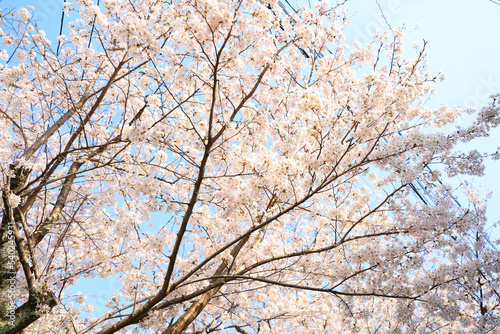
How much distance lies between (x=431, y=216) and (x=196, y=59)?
3.27 meters

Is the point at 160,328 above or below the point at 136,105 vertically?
below

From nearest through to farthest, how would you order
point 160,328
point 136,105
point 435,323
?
point 160,328, point 136,105, point 435,323

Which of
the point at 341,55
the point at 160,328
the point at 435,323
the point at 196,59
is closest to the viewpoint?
the point at 196,59

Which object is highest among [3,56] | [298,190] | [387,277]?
[3,56]

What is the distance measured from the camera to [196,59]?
3.14 m

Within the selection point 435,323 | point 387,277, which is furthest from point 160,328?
point 435,323

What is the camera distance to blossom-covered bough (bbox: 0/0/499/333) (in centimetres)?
334

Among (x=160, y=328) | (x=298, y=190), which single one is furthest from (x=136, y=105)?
(x=160, y=328)

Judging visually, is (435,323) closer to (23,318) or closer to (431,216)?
(431,216)

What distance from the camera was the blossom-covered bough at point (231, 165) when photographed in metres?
3.34

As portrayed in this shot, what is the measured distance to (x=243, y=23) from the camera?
319 centimetres

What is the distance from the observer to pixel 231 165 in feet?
14.1

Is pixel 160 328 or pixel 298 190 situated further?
pixel 160 328

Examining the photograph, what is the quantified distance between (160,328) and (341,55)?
17.0 ft
